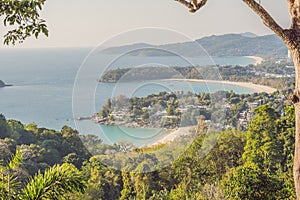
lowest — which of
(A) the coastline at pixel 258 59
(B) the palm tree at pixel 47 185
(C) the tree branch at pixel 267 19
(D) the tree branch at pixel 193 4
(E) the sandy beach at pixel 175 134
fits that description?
(E) the sandy beach at pixel 175 134

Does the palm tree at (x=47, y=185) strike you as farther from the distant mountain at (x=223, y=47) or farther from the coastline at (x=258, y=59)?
the coastline at (x=258, y=59)

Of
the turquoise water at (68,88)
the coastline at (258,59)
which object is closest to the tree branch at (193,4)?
the turquoise water at (68,88)

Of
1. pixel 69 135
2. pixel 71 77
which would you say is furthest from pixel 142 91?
pixel 71 77

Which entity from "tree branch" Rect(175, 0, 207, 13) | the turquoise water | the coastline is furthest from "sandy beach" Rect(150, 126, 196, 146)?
the coastline

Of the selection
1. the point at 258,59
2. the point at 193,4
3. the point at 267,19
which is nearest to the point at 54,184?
the point at 193,4

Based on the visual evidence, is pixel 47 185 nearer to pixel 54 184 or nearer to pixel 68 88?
pixel 54 184

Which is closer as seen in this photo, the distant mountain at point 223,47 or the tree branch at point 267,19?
the tree branch at point 267,19

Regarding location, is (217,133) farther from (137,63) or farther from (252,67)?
(252,67)
